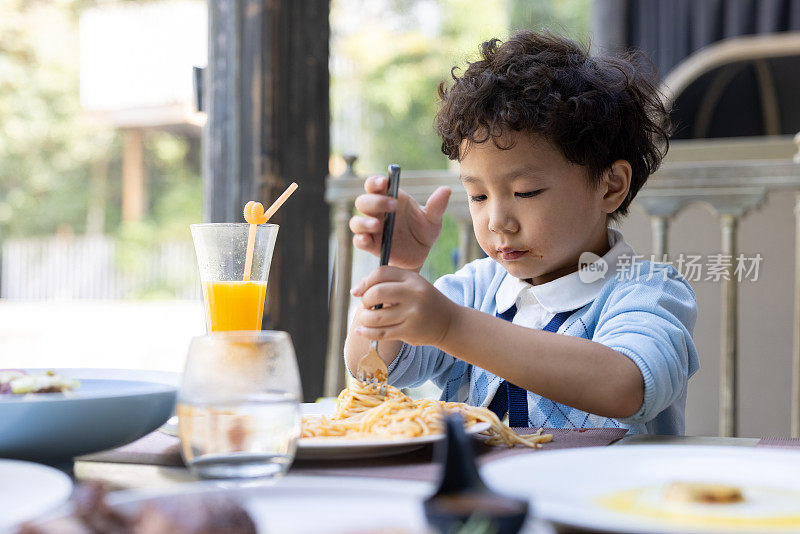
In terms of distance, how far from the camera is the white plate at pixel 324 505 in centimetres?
51

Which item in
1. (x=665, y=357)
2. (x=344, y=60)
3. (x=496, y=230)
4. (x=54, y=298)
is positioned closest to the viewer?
(x=665, y=357)

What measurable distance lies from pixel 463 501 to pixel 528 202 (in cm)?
95

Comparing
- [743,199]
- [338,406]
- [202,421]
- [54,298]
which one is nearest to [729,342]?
[743,199]

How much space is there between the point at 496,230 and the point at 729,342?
2.80 ft

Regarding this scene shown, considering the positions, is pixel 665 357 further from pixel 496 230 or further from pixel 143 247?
pixel 143 247

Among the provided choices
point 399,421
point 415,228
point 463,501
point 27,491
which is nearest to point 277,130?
point 415,228

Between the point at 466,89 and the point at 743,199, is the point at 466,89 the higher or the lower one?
the higher one

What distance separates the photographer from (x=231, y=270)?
4.10 feet

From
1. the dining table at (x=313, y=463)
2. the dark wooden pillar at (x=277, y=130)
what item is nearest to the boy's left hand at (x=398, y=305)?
the dining table at (x=313, y=463)

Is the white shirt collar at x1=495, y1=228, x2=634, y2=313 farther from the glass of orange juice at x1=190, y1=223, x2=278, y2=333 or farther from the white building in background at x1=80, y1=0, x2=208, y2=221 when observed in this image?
the white building in background at x1=80, y1=0, x2=208, y2=221

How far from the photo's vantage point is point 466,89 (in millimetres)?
1561

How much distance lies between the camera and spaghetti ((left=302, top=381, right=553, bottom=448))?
871mm

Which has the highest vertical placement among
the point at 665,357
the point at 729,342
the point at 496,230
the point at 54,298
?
the point at 496,230

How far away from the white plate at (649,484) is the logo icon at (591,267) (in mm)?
746
